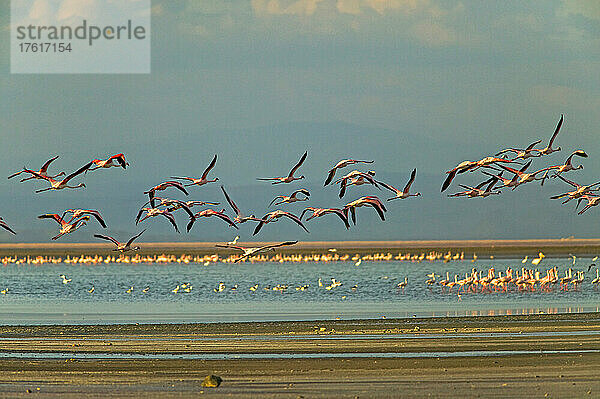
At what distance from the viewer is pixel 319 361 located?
24.6 metres

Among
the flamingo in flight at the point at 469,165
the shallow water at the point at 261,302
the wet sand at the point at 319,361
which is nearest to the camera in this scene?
the wet sand at the point at 319,361

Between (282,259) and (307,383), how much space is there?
10080cm

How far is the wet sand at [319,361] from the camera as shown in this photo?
20.8 metres

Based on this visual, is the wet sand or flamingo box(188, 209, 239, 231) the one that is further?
flamingo box(188, 209, 239, 231)

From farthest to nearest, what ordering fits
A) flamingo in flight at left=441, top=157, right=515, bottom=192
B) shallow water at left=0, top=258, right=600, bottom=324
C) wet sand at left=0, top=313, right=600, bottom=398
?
1. shallow water at left=0, top=258, right=600, bottom=324
2. flamingo in flight at left=441, top=157, right=515, bottom=192
3. wet sand at left=0, top=313, right=600, bottom=398

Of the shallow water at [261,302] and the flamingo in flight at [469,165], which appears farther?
the shallow water at [261,302]

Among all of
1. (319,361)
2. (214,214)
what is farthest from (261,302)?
(319,361)

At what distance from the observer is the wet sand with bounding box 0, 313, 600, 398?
20844 millimetres

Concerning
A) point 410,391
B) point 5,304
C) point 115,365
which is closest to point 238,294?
point 5,304

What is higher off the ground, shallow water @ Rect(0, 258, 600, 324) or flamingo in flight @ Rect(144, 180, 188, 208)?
flamingo in flight @ Rect(144, 180, 188, 208)

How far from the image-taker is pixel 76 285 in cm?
6506

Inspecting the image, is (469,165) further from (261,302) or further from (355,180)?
(261,302)

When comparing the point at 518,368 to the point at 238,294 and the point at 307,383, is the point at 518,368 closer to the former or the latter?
the point at 307,383

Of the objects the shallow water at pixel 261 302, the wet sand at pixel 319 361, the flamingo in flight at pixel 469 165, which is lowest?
the shallow water at pixel 261 302
